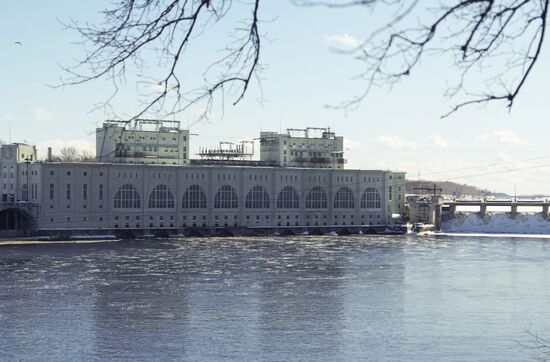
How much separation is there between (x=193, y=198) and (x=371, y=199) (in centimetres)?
1756

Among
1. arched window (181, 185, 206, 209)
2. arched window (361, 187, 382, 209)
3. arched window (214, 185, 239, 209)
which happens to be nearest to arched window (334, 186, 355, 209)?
arched window (361, 187, 382, 209)

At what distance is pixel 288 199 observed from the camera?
216 ft

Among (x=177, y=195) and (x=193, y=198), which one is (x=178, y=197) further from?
(x=193, y=198)

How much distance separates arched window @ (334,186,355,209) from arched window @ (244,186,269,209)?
23.0 ft

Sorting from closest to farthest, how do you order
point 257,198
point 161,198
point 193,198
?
point 161,198, point 193,198, point 257,198

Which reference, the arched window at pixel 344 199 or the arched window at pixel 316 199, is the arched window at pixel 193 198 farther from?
the arched window at pixel 344 199

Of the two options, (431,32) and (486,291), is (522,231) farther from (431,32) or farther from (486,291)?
(431,32)

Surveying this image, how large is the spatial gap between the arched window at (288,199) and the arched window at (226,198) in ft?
13.7

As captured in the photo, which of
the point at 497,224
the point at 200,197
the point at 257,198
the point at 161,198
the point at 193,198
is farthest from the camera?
the point at 497,224

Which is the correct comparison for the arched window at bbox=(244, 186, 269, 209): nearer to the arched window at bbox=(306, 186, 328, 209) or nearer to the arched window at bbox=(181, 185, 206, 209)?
the arched window at bbox=(181, 185, 206, 209)

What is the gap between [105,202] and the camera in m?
57.7

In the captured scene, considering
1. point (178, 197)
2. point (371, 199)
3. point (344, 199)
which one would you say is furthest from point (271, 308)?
point (371, 199)

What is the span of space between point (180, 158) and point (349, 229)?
16395 mm

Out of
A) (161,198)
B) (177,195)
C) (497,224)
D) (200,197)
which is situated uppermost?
(177,195)
